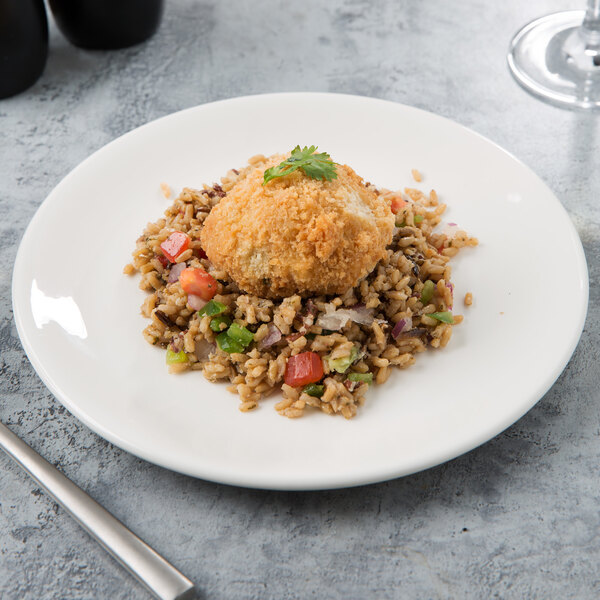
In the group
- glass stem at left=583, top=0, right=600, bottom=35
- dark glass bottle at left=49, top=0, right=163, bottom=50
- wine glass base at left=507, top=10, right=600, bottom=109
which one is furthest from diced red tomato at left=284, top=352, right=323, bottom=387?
glass stem at left=583, top=0, right=600, bottom=35

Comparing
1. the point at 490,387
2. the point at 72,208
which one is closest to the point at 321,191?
the point at 490,387

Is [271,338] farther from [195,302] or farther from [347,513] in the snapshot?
[347,513]

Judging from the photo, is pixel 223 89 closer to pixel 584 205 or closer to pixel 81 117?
pixel 81 117

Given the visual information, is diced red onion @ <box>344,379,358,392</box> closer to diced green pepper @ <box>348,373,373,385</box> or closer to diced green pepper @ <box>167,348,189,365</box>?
diced green pepper @ <box>348,373,373,385</box>

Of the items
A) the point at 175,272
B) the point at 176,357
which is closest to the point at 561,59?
the point at 175,272

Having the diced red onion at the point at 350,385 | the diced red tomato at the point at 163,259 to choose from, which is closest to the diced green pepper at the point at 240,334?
the diced red onion at the point at 350,385

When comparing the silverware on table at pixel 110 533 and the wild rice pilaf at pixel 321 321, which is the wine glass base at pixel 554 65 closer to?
the wild rice pilaf at pixel 321 321
